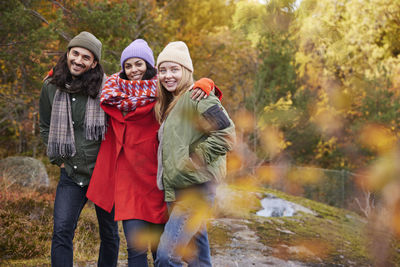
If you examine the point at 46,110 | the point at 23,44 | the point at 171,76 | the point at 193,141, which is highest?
the point at 23,44

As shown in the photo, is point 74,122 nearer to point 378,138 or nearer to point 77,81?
point 77,81

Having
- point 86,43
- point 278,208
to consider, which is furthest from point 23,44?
point 278,208

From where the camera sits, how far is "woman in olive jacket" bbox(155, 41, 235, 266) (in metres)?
2.48

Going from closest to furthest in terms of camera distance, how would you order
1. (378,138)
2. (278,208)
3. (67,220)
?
1. (67,220)
2. (278,208)
3. (378,138)

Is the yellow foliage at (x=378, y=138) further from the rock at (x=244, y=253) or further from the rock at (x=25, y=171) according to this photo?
the rock at (x=25, y=171)

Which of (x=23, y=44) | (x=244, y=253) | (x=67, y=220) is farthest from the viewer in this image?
(x=23, y=44)

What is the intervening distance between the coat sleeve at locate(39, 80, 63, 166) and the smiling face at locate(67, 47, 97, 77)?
0.69 ft

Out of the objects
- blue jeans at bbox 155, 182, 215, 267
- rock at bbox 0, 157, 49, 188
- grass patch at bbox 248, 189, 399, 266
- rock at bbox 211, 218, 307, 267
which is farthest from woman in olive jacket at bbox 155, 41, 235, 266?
rock at bbox 0, 157, 49, 188

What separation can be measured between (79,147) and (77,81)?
18.4 inches

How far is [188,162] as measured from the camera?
2.49m

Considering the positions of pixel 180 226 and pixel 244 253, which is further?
pixel 244 253

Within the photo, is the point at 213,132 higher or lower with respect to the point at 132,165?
higher

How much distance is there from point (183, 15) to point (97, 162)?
20.8 m

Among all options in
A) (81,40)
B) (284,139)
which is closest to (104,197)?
(81,40)
